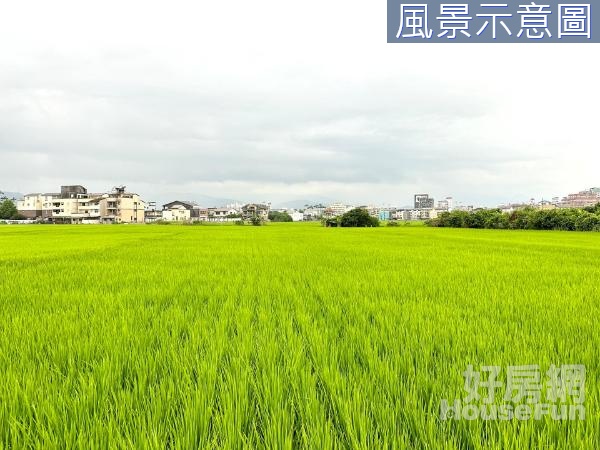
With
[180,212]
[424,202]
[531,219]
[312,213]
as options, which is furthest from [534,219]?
[424,202]

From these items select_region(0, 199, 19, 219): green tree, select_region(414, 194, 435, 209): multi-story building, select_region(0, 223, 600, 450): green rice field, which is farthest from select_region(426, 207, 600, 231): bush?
select_region(414, 194, 435, 209): multi-story building

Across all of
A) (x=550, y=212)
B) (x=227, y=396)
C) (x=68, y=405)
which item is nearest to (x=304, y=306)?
(x=227, y=396)

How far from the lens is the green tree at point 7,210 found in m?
67.1

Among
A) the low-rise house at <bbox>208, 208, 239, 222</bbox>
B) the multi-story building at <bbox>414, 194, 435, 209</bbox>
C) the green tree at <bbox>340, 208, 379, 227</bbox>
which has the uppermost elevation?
the multi-story building at <bbox>414, 194, 435, 209</bbox>

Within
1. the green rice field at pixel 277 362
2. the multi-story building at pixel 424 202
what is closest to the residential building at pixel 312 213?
the multi-story building at pixel 424 202

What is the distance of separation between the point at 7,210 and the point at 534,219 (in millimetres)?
88557

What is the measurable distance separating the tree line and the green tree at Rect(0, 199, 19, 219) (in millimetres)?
81770

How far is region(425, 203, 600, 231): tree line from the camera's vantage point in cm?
2547

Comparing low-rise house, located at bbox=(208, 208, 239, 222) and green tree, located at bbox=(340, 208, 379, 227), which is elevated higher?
low-rise house, located at bbox=(208, 208, 239, 222)

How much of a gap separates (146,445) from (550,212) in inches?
→ 1367

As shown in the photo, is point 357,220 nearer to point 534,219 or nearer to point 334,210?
point 534,219

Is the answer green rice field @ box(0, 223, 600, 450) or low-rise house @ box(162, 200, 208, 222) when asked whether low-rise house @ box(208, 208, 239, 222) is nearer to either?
low-rise house @ box(162, 200, 208, 222)

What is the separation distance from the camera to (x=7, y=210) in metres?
67.9

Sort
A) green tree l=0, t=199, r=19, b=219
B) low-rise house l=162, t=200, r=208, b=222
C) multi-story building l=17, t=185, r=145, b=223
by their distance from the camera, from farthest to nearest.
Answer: low-rise house l=162, t=200, r=208, b=222
multi-story building l=17, t=185, r=145, b=223
green tree l=0, t=199, r=19, b=219
